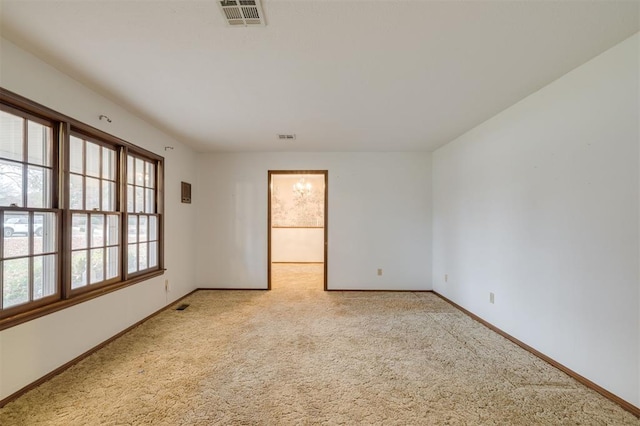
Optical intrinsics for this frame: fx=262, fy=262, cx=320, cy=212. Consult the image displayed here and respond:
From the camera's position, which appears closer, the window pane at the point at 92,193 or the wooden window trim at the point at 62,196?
the wooden window trim at the point at 62,196

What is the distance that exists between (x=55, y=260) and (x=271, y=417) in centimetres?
219

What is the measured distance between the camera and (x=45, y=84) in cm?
207

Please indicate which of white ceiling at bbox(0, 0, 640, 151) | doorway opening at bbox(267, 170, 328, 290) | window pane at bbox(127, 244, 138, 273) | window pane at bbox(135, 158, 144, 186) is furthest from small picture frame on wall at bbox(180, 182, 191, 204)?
doorway opening at bbox(267, 170, 328, 290)

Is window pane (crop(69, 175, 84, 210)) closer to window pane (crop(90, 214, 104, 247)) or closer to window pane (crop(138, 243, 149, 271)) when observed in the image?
window pane (crop(90, 214, 104, 247))

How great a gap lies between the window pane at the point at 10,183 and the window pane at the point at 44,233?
0.19 metres

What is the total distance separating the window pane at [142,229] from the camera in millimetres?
3344

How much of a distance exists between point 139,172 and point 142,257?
1.09 m

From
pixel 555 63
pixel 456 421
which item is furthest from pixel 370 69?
pixel 456 421

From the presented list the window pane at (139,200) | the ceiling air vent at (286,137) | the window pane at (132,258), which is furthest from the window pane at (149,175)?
the ceiling air vent at (286,137)

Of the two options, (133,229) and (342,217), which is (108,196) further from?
(342,217)

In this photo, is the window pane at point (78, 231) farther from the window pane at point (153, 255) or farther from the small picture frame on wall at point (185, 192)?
the small picture frame on wall at point (185, 192)

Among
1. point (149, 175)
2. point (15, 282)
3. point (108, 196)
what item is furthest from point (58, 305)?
point (149, 175)

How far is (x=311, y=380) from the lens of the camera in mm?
2098

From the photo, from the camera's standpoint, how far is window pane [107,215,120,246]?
9.30 ft
